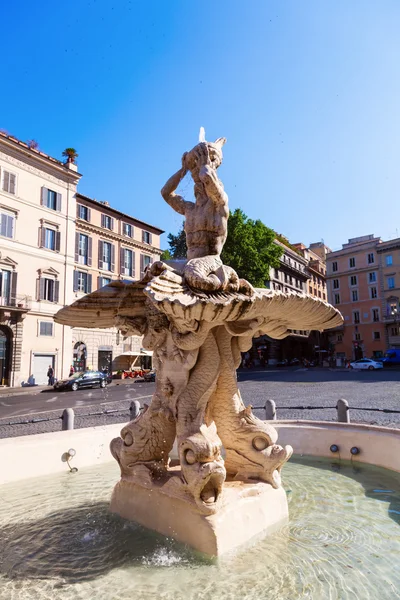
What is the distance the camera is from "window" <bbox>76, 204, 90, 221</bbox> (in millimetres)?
31906

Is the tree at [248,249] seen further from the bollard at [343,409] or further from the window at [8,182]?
the bollard at [343,409]

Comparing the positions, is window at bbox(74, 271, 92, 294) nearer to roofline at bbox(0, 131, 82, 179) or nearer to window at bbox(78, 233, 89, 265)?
window at bbox(78, 233, 89, 265)

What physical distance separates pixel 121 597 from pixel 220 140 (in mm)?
3632

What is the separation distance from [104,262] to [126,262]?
105 inches

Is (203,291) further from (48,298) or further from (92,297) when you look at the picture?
(48,298)

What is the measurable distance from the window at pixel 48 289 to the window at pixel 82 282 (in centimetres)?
266

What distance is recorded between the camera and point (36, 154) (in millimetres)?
26469

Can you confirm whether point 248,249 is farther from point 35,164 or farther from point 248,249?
point 35,164

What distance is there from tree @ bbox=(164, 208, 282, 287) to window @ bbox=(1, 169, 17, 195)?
37.9 ft

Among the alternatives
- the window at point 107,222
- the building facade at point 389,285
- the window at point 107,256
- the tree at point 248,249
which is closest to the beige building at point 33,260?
the window at point 107,256

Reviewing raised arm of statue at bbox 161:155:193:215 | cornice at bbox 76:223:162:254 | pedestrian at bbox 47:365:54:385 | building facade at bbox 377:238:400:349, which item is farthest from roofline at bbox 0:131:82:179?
building facade at bbox 377:238:400:349

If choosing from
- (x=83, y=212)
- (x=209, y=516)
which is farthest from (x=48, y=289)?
(x=209, y=516)

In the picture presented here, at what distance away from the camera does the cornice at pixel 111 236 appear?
1245 inches

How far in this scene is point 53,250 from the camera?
91.3ft
